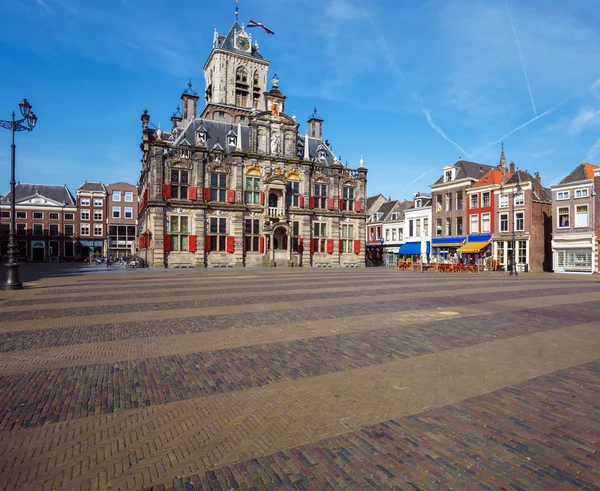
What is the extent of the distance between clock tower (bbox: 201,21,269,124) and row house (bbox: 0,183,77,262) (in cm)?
3402

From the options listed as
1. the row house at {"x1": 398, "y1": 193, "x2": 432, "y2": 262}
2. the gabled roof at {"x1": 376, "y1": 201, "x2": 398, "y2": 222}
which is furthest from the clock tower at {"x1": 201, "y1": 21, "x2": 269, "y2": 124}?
the row house at {"x1": 398, "y1": 193, "x2": 432, "y2": 262}

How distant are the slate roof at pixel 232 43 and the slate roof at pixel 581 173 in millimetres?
41637

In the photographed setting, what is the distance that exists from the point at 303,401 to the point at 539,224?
43335 mm

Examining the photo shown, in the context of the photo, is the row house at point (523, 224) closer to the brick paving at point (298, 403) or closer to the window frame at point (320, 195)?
the window frame at point (320, 195)

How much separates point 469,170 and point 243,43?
3560 cm

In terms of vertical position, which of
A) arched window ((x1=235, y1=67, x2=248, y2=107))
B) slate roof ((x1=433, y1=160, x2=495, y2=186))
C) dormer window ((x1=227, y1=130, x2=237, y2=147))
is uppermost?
arched window ((x1=235, y1=67, x2=248, y2=107))

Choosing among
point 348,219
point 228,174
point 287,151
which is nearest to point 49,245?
point 228,174

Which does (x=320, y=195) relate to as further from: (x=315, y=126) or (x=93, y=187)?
(x=93, y=187)

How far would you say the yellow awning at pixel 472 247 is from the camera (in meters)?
42.2

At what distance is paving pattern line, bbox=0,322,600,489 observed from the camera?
3.55 m

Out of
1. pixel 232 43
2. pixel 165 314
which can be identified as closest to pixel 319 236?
pixel 232 43

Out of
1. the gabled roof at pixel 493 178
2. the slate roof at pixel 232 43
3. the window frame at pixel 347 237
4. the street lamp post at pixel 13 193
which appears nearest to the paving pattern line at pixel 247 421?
the street lamp post at pixel 13 193

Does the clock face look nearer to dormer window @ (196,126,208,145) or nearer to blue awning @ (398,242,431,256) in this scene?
dormer window @ (196,126,208,145)

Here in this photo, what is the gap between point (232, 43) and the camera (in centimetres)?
5444
